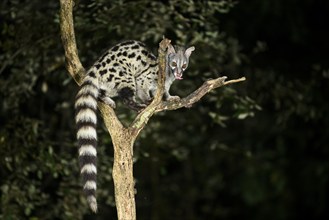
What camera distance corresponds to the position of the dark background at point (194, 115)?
23.1ft

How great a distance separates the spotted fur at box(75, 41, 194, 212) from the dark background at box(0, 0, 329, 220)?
59 cm

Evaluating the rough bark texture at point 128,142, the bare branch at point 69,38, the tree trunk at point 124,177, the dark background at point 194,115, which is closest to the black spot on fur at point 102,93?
the bare branch at point 69,38

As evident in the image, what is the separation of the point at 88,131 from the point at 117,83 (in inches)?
22.2

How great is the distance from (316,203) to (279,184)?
1.89 feet

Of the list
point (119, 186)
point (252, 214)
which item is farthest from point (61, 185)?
point (252, 214)

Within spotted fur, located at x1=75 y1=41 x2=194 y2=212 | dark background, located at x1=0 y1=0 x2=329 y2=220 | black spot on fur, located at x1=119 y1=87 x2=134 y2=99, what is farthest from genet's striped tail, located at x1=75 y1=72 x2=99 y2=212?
dark background, located at x1=0 y1=0 x2=329 y2=220

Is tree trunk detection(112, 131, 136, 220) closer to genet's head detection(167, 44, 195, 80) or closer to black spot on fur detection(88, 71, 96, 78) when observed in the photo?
black spot on fur detection(88, 71, 96, 78)

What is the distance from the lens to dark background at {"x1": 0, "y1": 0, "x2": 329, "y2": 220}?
278 inches

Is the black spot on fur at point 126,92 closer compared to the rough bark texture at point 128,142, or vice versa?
the rough bark texture at point 128,142

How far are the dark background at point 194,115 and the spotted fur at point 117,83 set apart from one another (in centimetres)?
59

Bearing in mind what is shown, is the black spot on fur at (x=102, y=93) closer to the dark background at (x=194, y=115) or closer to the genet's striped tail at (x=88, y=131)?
the genet's striped tail at (x=88, y=131)

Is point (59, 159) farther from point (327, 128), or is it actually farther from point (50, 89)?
point (327, 128)

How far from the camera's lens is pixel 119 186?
16.5ft

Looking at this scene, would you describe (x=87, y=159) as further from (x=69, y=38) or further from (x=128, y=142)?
(x=69, y=38)
